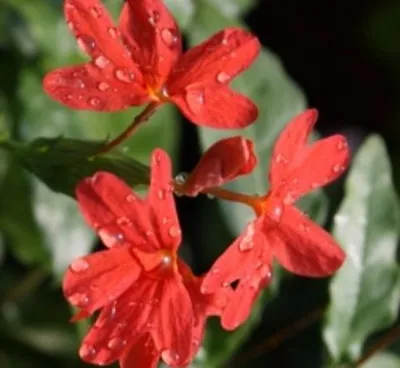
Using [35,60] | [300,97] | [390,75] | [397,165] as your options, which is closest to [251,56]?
[300,97]

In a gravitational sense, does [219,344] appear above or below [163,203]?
below

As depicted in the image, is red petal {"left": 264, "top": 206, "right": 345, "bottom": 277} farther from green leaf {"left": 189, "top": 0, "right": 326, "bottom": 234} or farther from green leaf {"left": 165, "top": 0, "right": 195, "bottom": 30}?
green leaf {"left": 165, "top": 0, "right": 195, "bottom": 30}

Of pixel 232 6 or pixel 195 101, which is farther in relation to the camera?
pixel 232 6

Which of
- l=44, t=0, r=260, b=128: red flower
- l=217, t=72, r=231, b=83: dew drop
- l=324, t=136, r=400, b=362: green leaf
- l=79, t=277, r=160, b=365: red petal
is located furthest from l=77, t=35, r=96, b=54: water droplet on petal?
l=324, t=136, r=400, b=362: green leaf

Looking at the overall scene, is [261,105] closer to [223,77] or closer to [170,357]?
[223,77]

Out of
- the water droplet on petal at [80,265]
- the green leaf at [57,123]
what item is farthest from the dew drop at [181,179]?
the green leaf at [57,123]

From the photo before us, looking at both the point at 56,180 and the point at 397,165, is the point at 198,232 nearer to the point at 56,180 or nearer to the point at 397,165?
the point at 397,165

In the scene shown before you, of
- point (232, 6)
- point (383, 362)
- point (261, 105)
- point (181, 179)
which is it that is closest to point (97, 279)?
point (181, 179)
